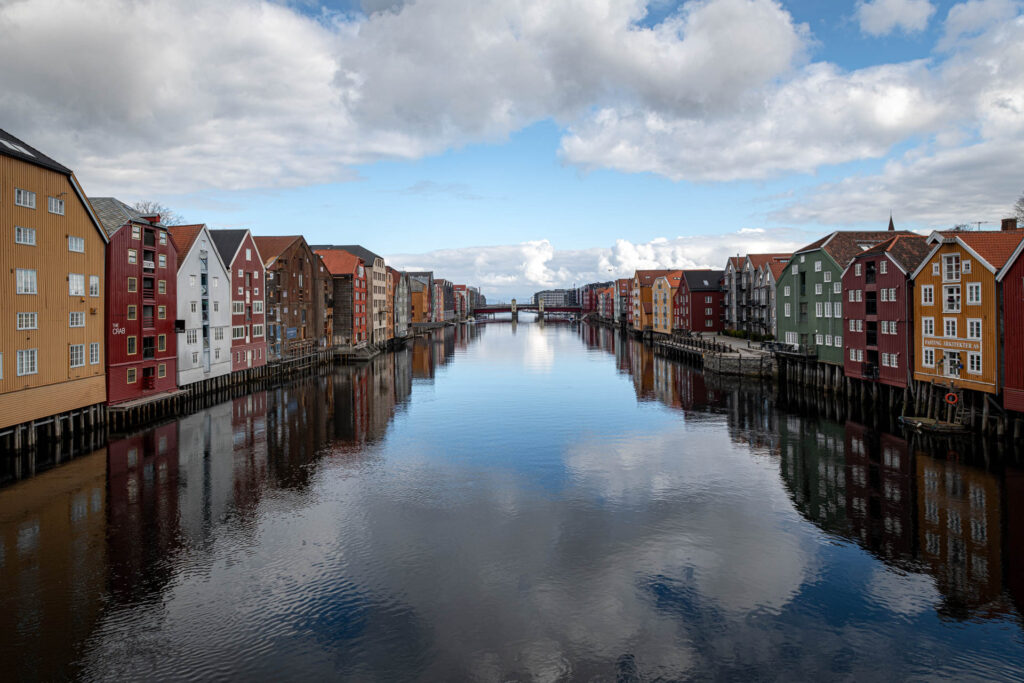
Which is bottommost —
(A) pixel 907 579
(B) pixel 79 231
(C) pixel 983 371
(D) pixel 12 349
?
(A) pixel 907 579

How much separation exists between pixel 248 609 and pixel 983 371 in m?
42.4

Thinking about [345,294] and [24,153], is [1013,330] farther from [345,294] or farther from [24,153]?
[345,294]

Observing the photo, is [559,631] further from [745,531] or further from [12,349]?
[12,349]

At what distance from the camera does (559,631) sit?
1577cm

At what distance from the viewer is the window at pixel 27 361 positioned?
3331cm

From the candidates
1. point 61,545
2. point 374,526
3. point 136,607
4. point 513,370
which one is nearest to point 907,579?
point 374,526

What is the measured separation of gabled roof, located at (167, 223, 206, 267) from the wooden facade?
12573 mm

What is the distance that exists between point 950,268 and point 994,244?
2.89 metres

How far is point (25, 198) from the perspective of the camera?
3406 cm

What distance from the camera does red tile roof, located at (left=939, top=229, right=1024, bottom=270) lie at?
36625 mm

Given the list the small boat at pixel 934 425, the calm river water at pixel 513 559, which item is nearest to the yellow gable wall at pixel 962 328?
the small boat at pixel 934 425

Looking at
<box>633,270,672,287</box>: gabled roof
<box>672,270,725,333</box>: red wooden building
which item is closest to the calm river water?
<box>672,270,725,333</box>: red wooden building

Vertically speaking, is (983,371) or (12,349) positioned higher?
(12,349)

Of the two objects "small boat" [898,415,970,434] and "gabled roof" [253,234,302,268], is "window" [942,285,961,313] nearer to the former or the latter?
"small boat" [898,415,970,434]
